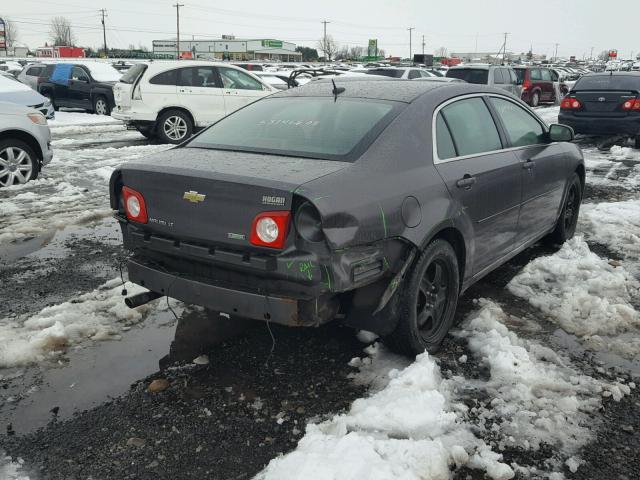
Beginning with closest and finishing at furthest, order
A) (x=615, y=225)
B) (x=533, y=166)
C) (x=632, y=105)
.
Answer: (x=533, y=166) < (x=615, y=225) < (x=632, y=105)

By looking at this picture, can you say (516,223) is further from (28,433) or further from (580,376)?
(28,433)

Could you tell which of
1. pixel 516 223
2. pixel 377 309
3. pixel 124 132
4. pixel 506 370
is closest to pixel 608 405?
pixel 506 370

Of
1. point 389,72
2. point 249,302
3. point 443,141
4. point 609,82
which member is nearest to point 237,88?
point 389,72

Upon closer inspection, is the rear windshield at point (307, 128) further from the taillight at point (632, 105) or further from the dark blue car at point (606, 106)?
the taillight at point (632, 105)

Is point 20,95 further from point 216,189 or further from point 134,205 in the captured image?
point 216,189

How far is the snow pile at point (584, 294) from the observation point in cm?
399

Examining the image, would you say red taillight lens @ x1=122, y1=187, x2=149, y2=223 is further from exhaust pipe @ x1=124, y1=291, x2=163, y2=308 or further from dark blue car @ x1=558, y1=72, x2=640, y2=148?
dark blue car @ x1=558, y1=72, x2=640, y2=148

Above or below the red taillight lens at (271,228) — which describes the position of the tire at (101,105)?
above

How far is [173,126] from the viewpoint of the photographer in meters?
12.7

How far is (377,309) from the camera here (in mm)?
3174

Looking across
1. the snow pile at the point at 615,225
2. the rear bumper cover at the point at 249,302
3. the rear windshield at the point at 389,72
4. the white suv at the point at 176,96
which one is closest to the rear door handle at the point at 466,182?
the rear bumper cover at the point at 249,302

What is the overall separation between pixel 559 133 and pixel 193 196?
134 inches

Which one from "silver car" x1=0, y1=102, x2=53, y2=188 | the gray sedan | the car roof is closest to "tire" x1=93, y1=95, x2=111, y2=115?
"silver car" x1=0, y1=102, x2=53, y2=188

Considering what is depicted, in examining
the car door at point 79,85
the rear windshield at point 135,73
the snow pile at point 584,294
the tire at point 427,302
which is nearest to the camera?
the tire at point 427,302
